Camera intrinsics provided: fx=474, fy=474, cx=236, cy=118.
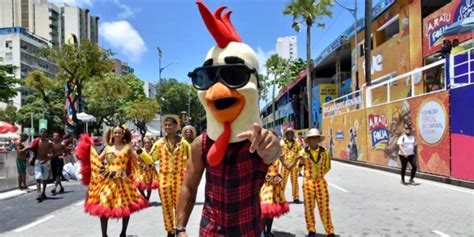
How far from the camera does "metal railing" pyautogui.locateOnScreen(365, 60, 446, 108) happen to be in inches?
601

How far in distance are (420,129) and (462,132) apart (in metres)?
3.02

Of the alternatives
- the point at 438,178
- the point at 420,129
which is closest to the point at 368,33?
the point at 420,129

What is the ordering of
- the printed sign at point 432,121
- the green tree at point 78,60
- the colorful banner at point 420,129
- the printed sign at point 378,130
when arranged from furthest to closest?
1. the green tree at point 78,60
2. the printed sign at point 378,130
3. the printed sign at point 432,121
4. the colorful banner at point 420,129

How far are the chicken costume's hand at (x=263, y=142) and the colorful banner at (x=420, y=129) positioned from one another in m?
12.8

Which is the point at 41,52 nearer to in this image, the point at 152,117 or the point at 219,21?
the point at 219,21

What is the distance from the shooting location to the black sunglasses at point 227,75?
268 cm

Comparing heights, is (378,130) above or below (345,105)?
below

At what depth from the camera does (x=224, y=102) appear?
8.70 ft

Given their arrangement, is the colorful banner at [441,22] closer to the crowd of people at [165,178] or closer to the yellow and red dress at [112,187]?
the crowd of people at [165,178]

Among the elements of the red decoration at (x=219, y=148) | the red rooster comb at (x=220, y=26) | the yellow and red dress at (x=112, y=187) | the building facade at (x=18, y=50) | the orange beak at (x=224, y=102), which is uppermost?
the building facade at (x=18, y=50)

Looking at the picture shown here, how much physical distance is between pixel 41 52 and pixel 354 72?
19.8 meters

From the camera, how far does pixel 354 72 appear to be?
32.4 m

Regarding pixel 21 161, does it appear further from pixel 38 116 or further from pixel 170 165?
pixel 38 116

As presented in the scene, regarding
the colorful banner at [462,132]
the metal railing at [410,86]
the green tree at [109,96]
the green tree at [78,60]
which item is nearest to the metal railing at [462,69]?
the colorful banner at [462,132]
